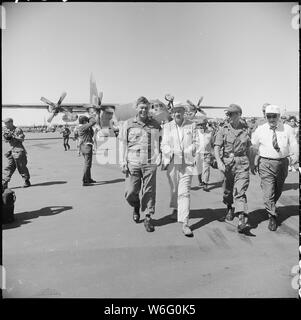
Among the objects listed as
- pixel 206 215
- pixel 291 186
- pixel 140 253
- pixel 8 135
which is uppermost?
pixel 8 135

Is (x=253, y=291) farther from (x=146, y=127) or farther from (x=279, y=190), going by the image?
(x=146, y=127)

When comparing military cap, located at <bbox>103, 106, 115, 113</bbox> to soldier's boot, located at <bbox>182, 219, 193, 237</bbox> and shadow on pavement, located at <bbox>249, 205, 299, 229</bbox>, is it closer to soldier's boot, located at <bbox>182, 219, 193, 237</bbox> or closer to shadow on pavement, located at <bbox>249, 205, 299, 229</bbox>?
shadow on pavement, located at <bbox>249, 205, 299, 229</bbox>

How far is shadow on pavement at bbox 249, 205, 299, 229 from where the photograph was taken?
495 centimetres

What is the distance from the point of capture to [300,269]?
3.18 metres

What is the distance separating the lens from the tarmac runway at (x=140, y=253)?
9.61 ft

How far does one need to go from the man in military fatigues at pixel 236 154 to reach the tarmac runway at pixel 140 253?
24.4 inches

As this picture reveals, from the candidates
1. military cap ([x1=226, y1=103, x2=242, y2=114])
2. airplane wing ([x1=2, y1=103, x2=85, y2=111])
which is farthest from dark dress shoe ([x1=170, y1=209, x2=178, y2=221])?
airplane wing ([x1=2, y1=103, x2=85, y2=111])

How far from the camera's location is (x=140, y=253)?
374cm

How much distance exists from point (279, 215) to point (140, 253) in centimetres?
310

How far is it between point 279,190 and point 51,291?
3.91m

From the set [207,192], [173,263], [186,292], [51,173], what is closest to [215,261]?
[173,263]

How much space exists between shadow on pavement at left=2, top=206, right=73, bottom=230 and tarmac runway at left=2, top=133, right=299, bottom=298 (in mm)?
18

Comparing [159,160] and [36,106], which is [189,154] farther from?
[36,106]

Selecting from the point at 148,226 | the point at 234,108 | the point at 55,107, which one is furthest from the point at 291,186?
the point at 55,107
